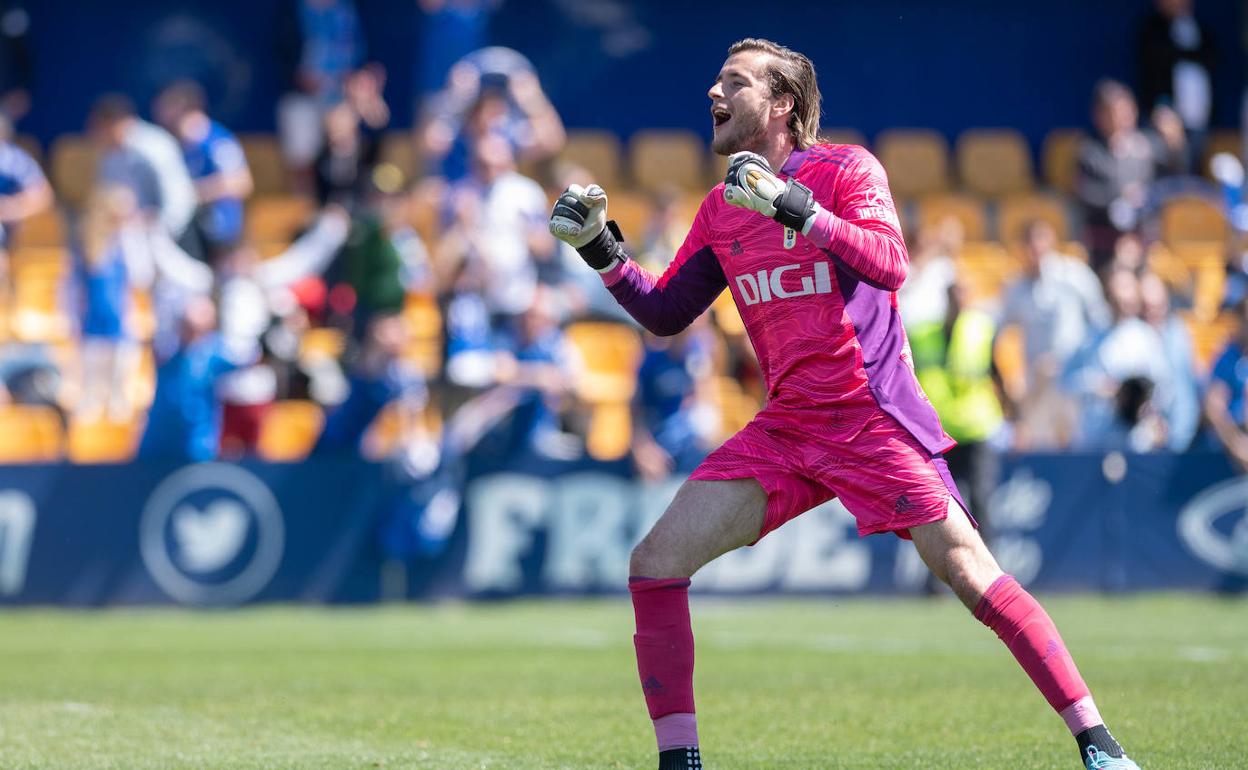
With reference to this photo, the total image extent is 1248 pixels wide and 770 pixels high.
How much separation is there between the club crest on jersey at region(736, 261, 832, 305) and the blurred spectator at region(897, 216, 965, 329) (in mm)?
7434

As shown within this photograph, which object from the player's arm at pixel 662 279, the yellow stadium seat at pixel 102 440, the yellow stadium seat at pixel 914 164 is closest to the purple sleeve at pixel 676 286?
the player's arm at pixel 662 279

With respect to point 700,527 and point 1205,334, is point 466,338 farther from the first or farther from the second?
point 700,527

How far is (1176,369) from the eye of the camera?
15234 millimetres

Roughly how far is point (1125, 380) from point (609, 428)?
4261 mm

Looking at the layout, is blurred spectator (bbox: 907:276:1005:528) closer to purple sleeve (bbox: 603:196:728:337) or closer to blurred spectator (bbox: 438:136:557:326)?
blurred spectator (bbox: 438:136:557:326)

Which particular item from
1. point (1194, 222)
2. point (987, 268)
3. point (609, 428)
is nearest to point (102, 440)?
point (609, 428)

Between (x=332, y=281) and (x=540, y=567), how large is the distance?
155 inches

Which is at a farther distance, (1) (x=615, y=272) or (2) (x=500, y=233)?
(2) (x=500, y=233)

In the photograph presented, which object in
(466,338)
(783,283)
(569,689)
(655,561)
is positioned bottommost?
(569,689)

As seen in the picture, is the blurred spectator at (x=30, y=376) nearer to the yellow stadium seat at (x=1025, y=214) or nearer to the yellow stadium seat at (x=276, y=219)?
the yellow stadium seat at (x=276, y=219)

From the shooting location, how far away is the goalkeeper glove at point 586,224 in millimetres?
6250

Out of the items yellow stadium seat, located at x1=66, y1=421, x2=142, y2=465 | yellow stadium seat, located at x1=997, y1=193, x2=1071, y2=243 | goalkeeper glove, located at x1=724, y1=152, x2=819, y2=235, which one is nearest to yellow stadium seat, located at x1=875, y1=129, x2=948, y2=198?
yellow stadium seat, located at x1=997, y1=193, x2=1071, y2=243

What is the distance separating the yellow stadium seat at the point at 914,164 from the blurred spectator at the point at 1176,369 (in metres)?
5.56

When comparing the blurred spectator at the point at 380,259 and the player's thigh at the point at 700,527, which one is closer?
the player's thigh at the point at 700,527
